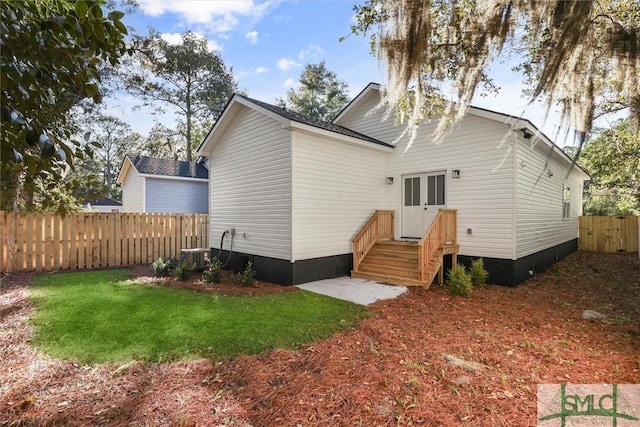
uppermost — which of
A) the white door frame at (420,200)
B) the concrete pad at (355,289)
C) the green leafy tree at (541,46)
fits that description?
the green leafy tree at (541,46)

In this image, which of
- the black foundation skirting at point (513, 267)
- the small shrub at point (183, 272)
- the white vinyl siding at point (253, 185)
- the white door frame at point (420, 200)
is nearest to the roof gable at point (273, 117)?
the white vinyl siding at point (253, 185)

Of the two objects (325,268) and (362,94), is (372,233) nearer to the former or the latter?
(325,268)

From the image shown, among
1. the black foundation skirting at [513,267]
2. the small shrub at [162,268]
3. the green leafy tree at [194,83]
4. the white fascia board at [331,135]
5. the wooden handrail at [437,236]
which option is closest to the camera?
the white fascia board at [331,135]

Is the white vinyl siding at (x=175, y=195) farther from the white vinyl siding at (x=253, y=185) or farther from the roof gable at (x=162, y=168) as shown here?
the white vinyl siding at (x=253, y=185)

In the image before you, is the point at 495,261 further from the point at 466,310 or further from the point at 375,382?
the point at 375,382

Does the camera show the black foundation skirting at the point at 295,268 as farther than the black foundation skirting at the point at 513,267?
No

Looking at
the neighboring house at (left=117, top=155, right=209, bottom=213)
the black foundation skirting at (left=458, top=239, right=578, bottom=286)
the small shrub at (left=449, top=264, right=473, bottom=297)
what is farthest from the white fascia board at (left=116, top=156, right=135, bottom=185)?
the black foundation skirting at (left=458, top=239, right=578, bottom=286)

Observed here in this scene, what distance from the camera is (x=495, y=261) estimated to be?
7.95 metres

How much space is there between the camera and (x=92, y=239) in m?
9.20

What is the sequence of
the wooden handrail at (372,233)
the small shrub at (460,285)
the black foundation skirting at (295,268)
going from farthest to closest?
1. the wooden handrail at (372,233)
2. the black foundation skirting at (295,268)
3. the small shrub at (460,285)

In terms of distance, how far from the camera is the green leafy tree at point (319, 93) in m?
25.9

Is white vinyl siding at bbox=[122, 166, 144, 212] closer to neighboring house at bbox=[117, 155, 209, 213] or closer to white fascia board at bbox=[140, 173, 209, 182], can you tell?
neighboring house at bbox=[117, 155, 209, 213]

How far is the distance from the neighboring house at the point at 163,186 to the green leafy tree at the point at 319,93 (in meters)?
11.2

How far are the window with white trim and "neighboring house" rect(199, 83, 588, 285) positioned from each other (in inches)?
115
